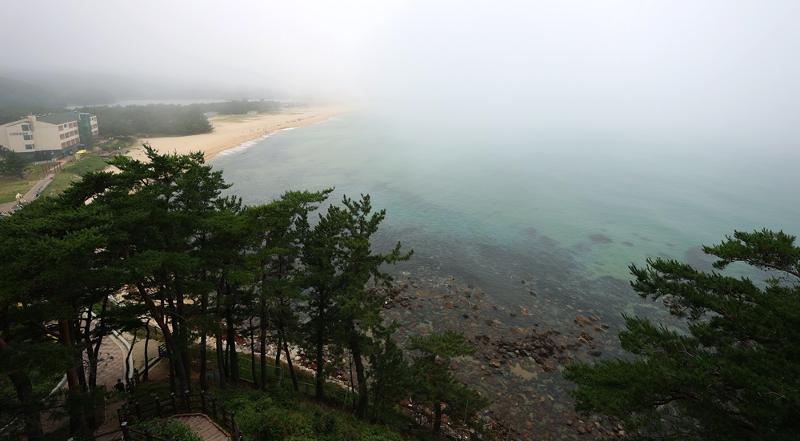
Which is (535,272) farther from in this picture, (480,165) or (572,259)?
(480,165)

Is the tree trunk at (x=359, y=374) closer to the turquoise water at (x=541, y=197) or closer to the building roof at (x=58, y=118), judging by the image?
the turquoise water at (x=541, y=197)

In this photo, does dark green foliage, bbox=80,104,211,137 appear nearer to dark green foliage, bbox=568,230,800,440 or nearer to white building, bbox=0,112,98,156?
white building, bbox=0,112,98,156

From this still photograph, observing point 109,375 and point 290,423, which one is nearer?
point 290,423

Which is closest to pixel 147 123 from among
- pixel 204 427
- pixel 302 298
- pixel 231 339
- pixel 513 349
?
pixel 231 339

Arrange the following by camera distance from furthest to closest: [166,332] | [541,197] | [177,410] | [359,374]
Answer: [541,197], [359,374], [166,332], [177,410]

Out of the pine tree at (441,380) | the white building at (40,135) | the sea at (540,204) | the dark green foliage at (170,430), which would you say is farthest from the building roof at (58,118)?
the pine tree at (441,380)

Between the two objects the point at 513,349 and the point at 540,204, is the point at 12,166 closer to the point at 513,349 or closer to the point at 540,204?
the point at 513,349

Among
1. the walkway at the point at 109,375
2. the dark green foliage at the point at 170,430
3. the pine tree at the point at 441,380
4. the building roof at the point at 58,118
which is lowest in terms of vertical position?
the walkway at the point at 109,375

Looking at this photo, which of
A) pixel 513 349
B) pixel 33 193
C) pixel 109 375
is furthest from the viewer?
pixel 33 193
